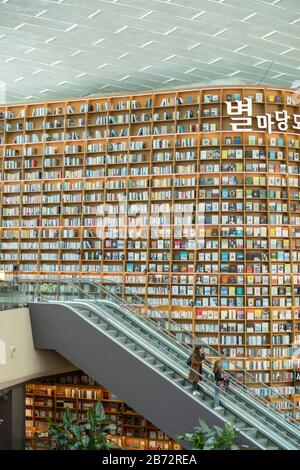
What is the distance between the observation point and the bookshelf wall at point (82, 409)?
1432 centimetres

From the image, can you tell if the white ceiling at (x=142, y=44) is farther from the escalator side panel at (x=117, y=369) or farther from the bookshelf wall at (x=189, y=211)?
the escalator side panel at (x=117, y=369)

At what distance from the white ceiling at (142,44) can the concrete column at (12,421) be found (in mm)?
6649

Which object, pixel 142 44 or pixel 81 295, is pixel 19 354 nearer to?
pixel 81 295

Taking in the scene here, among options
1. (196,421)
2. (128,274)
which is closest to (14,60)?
(128,274)

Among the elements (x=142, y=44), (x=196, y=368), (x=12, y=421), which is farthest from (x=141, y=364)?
(x=142, y=44)

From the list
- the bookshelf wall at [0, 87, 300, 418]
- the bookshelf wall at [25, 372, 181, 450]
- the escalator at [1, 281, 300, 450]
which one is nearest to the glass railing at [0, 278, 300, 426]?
the escalator at [1, 281, 300, 450]

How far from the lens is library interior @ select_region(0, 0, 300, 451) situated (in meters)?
12.2

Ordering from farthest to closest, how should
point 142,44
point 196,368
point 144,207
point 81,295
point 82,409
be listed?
1. point 82,409
2. point 144,207
3. point 142,44
4. point 81,295
5. point 196,368

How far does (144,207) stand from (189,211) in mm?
988

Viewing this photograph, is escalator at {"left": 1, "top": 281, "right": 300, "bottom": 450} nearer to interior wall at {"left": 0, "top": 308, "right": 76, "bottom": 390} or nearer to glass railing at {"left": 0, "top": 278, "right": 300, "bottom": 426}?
glass railing at {"left": 0, "top": 278, "right": 300, "bottom": 426}

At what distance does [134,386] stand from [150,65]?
706 cm

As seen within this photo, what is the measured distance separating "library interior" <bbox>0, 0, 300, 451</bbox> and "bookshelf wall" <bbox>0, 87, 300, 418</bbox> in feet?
0.10

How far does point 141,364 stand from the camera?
11117 millimetres

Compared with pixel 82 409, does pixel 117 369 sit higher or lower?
higher
